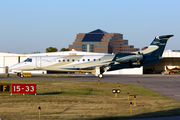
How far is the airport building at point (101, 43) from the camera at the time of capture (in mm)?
170175

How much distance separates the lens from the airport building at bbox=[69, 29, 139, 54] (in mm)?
170175

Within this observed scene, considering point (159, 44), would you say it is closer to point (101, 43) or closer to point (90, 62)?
point (90, 62)

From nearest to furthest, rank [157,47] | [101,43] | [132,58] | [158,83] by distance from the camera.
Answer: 1. [158,83]
2. [132,58]
3. [157,47]
4. [101,43]

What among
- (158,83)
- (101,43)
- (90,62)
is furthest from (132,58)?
(101,43)

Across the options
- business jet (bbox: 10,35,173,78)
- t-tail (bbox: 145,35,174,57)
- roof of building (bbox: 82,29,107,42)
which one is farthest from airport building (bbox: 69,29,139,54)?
business jet (bbox: 10,35,173,78)

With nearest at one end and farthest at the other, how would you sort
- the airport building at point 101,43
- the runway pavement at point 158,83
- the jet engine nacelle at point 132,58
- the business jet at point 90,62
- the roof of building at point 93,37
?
the runway pavement at point 158,83
the jet engine nacelle at point 132,58
the business jet at point 90,62
the airport building at point 101,43
the roof of building at point 93,37

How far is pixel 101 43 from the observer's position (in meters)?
172

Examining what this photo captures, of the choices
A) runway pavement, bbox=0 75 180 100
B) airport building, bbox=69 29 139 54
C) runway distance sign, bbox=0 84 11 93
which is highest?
airport building, bbox=69 29 139 54

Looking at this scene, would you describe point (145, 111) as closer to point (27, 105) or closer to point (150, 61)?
point (27, 105)

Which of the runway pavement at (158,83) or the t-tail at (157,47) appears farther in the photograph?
the t-tail at (157,47)

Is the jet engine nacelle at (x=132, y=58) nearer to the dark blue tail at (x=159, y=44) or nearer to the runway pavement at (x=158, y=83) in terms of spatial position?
the runway pavement at (x=158, y=83)

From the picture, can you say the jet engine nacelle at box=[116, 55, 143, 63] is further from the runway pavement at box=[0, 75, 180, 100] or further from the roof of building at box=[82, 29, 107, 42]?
the roof of building at box=[82, 29, 107, 42]

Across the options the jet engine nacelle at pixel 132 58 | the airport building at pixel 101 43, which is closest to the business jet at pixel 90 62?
the jet engine nacelle at pixel 132 58

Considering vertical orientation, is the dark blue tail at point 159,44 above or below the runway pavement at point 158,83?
above
